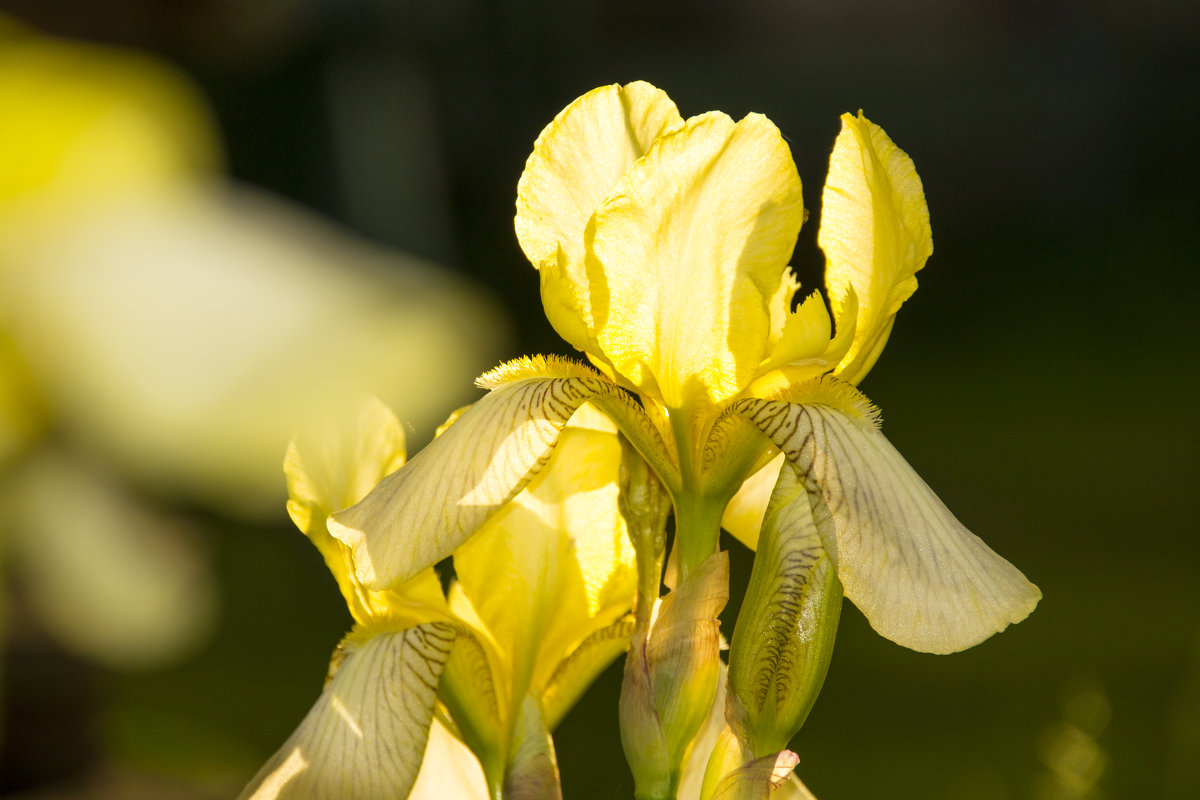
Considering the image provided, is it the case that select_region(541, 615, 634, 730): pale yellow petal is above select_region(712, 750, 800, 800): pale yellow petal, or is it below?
below

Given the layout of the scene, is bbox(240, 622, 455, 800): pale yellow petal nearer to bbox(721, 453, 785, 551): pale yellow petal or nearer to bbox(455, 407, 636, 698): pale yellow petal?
bbox(455, 407, 636, 698): pale yellow petal

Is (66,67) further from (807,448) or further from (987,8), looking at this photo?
(987,8)

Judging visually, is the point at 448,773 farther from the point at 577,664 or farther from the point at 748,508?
the point at 748,508

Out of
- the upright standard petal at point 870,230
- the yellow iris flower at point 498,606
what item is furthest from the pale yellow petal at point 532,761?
the upright standard petal at point 870,230

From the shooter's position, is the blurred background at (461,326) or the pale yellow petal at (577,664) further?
the pale yellow petal at (577,664)

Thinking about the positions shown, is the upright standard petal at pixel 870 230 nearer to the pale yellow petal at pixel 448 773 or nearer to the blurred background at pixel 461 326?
the blurred background at pixel 461 326

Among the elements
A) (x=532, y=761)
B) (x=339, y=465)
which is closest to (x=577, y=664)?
(x=532, y=761)

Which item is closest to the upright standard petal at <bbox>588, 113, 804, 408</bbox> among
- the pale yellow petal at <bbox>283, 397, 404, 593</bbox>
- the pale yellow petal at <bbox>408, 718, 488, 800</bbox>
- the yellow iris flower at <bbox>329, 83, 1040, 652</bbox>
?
the yellow iris flower at <bbox>329, 83, 1040, 652</bbox>
